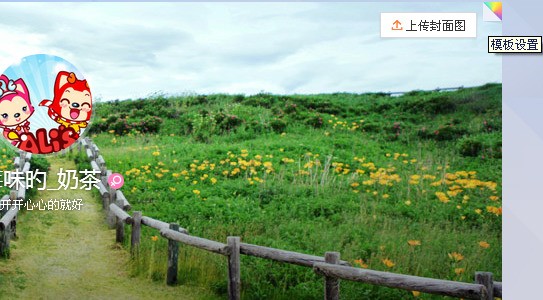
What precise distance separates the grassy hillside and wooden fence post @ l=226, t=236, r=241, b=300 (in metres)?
0.28

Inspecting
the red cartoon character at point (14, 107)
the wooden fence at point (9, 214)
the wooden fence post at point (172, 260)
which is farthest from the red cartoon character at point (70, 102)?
the wooden fence at point (9, 214)

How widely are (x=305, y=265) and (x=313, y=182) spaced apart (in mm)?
5193

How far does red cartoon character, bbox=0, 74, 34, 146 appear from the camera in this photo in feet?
19.5

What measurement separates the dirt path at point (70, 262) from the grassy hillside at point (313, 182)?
1.31 ft

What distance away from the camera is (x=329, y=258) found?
4.82m

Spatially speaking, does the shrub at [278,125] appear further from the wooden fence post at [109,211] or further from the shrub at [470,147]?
the wooden fence post at [109,211]

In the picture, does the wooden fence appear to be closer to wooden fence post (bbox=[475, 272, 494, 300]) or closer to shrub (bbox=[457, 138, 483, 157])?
wooden fence post (bbox=[475, 272, 494, 300])

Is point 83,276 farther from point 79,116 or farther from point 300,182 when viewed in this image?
point 300,182

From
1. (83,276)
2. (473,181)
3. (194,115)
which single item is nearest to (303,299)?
(83,276)

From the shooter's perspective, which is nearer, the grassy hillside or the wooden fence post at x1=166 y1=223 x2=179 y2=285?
the wooden fence post at x1=166 y1=223 x2=179 y2=285

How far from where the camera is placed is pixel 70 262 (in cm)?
Result: 703

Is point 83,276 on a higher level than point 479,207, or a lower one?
lower

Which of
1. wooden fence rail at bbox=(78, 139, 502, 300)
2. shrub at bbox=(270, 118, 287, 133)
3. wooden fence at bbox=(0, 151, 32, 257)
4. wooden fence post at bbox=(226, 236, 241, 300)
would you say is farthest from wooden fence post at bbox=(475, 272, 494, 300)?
shrub at bbox=(270, 118, 287, 133)

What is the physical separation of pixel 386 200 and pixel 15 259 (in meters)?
6.36
